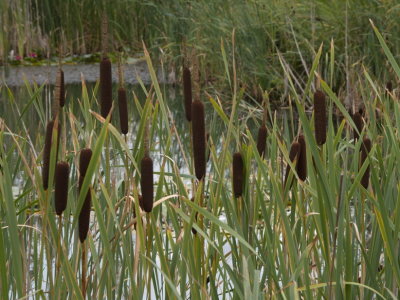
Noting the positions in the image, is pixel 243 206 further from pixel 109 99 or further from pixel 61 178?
pixel 61 178

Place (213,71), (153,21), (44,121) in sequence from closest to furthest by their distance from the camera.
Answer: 1. (44,121)
2. (213,71)
3. (153,21)

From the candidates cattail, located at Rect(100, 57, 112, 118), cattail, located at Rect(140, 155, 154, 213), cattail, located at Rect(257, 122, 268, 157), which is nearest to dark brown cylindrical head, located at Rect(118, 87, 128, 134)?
cattail, located at Rect(100, 57, 112, 118)

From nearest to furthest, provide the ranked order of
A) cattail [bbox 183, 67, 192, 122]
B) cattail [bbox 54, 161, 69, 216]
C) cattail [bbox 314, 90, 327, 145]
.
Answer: cattail [bbox 54, 161, 69, 216], cattail [bbox 314, 90, 327, 145], cattail [bbox 183, 67, 192, 122]

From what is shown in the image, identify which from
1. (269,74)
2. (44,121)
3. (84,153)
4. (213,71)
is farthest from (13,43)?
(84,153)

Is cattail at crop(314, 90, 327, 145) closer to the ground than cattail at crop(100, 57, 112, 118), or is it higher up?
closer to the ground

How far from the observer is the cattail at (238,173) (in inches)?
55.5

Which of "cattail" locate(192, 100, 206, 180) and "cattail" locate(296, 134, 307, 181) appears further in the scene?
"cattail" locate(296, 134, 307, 181)

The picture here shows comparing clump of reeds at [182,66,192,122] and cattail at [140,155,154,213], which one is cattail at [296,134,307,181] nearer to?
clump of reeds at [182,66,192,122]

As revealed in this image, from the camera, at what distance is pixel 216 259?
1727 mm

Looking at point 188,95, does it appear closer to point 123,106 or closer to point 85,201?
point 123,106

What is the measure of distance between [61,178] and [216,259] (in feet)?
1.85

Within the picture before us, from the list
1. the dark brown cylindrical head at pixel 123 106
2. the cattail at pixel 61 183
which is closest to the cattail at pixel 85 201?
the cattail at pixel 61 183

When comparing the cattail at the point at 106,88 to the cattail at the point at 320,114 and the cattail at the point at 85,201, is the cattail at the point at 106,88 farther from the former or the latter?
the cattail at the point at 320,114

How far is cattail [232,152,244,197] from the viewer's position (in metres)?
1.41
